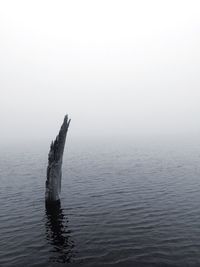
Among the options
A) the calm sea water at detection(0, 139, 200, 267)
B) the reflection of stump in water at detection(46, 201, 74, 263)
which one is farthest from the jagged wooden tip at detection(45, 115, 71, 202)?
the calm sea water at detection(0, 139, 200, 267)

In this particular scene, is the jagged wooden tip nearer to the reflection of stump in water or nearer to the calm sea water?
the reflection of stump in water

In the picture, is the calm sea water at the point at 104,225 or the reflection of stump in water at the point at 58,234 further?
the reflection of stump in water at the point at 58,234

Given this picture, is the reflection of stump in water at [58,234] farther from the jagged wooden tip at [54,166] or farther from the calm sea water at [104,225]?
the jagged wooden tip at [54,166]

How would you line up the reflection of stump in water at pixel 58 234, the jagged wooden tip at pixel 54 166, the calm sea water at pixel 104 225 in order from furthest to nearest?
the jagged wooden tip at pixel 54 166 < the reflection of stump in water at pixel 58 234 < the calm sea water at pixel 104 225

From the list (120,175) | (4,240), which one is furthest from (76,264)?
(120,175)

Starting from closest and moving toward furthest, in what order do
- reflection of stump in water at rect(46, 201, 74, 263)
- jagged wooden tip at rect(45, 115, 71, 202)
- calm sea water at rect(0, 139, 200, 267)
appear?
calm sea water at rect(0, 139, 200, 267) → reflection of stump in water at rect(46, 201, 74, 263) → jagged wooden tip at rect(45, 115, 71, 202)

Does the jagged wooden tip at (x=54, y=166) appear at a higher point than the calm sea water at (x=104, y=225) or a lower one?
higher

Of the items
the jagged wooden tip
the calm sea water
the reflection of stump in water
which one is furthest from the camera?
the jagged wooden tip

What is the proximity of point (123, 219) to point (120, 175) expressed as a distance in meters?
26.7

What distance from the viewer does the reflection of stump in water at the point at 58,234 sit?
2072cm

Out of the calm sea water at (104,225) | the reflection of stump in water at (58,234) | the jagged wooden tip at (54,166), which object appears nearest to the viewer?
the calm sea water at (104,225)

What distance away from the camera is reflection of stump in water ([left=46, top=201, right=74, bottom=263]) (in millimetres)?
20716

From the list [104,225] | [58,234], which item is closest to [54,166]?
[58,234]

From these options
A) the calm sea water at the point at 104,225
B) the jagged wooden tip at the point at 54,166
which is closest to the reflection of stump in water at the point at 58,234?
the calm sea water at the point at 104,225
